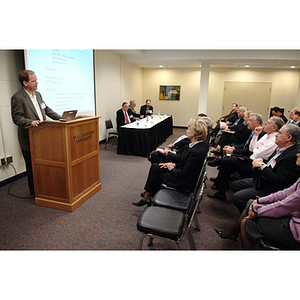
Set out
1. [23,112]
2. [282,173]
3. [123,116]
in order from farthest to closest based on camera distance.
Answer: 1. [123,116]
2. [23,112]
3. [282,173]

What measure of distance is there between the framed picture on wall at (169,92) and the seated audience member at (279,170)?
8.32m

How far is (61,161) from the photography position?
2.84m

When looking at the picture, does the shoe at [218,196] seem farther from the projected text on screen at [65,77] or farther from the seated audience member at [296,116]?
the projected text on screen at [65,77]

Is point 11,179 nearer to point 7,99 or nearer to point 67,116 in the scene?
point 7,99

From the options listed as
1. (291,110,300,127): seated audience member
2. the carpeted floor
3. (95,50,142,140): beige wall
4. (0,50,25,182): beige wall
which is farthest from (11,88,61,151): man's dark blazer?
(291,110,300,127): seated audience member

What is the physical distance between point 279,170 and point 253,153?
1.16m

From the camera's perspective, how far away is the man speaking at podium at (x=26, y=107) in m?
2.94

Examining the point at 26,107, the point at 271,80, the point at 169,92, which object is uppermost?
the point at 271,80

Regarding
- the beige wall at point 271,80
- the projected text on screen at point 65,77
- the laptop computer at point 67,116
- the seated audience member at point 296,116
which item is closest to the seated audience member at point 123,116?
the projected text on screen at point 65,77

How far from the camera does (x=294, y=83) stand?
953 centimetres

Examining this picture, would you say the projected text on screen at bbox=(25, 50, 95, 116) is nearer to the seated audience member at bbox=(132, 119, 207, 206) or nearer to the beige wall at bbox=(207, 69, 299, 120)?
the seated audience member at bbox=(132, 119, 207, 206)

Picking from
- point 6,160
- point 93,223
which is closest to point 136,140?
point 6,160

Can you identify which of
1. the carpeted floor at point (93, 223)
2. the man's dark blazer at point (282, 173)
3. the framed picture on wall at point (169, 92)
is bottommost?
the carpeted floor at point (93, 223)

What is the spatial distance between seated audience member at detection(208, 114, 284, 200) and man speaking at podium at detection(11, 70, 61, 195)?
2.66m
